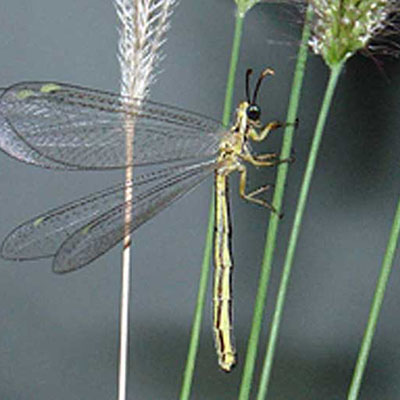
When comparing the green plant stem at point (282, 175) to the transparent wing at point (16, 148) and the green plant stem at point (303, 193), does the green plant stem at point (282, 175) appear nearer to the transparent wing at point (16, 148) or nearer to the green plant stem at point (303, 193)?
the green plant stem at point (303, 193)

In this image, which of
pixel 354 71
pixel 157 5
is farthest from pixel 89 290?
pixel 157 5

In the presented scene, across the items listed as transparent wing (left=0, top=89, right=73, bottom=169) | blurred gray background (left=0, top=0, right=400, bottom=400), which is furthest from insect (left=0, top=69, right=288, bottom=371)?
blurred gray background (left=0, top=0, right=400, bottom=400)

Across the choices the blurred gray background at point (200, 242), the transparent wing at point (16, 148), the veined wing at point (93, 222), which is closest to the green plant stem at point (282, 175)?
the veined wing at point (93, 222)

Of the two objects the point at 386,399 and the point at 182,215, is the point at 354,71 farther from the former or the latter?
the point at 386,399

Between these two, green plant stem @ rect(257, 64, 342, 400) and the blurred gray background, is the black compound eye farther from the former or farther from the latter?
the blurred gray background

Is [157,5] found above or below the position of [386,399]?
above

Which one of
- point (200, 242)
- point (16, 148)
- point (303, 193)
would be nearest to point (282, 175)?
point (303, 193)

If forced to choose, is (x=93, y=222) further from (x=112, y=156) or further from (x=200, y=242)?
(x=200, y=242)
